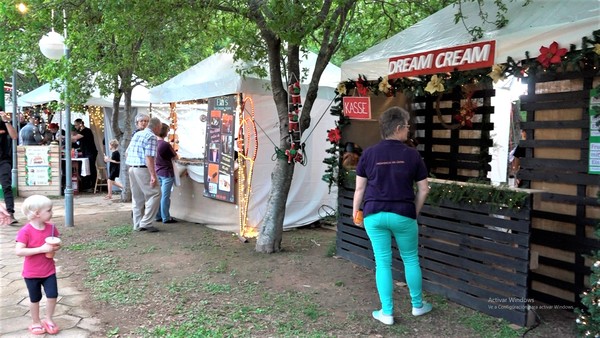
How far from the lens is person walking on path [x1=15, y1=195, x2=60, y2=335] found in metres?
3.56

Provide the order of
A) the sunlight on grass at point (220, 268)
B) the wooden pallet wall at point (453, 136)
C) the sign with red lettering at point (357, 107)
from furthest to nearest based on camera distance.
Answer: the wooden pallet wall at point (453, 136) → the sign with red lettering at point (357, 107) → the sunlight on grass at point (220, 268)

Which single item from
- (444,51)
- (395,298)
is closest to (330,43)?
(444,51)

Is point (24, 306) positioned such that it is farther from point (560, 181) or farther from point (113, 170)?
point (113, 170)

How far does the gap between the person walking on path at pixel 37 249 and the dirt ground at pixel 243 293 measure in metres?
0.56

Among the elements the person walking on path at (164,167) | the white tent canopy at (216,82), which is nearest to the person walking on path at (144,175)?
the person walking on path at (164,167)

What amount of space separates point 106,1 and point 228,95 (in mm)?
2317

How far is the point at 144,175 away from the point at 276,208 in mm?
2416

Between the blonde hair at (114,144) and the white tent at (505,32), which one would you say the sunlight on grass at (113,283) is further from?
the blonde hair at (114,144)

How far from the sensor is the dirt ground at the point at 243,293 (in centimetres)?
400

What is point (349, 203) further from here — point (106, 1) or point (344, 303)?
point (106, 1)

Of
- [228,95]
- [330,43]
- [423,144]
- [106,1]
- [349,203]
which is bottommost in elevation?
[349,203]

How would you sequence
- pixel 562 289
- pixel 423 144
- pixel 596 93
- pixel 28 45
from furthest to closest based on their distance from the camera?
pixel 28 45 < pixel 423 144 < pixel 562 289 < pixel 596 93

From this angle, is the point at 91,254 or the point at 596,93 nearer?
the point at 596,93

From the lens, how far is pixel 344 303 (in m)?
4.59
